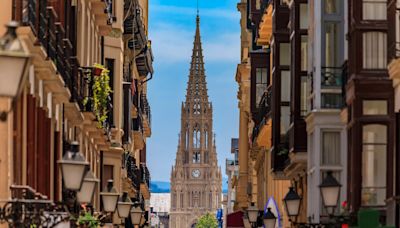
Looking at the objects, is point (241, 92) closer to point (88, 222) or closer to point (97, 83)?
point (97, 83)

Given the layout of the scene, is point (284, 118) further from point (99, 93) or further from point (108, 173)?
point (99, 93)

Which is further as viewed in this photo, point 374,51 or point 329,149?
point 329,149

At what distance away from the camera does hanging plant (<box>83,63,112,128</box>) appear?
4019 cm

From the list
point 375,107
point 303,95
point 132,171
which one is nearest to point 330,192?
point 375,107

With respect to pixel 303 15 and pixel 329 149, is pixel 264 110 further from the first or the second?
pixel 329 149

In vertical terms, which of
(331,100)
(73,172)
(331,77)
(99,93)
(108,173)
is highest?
(331,77)

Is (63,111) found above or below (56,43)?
below

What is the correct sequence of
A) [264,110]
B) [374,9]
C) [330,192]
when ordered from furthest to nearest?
[264,110]
[374,9]
[330,192]

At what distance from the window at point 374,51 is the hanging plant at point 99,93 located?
896 cm

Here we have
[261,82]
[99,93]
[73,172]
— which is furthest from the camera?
[261,82]

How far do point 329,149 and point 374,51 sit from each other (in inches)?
213

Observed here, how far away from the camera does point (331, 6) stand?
37.1 metres

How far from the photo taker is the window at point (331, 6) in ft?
121

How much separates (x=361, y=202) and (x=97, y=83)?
425 inches
